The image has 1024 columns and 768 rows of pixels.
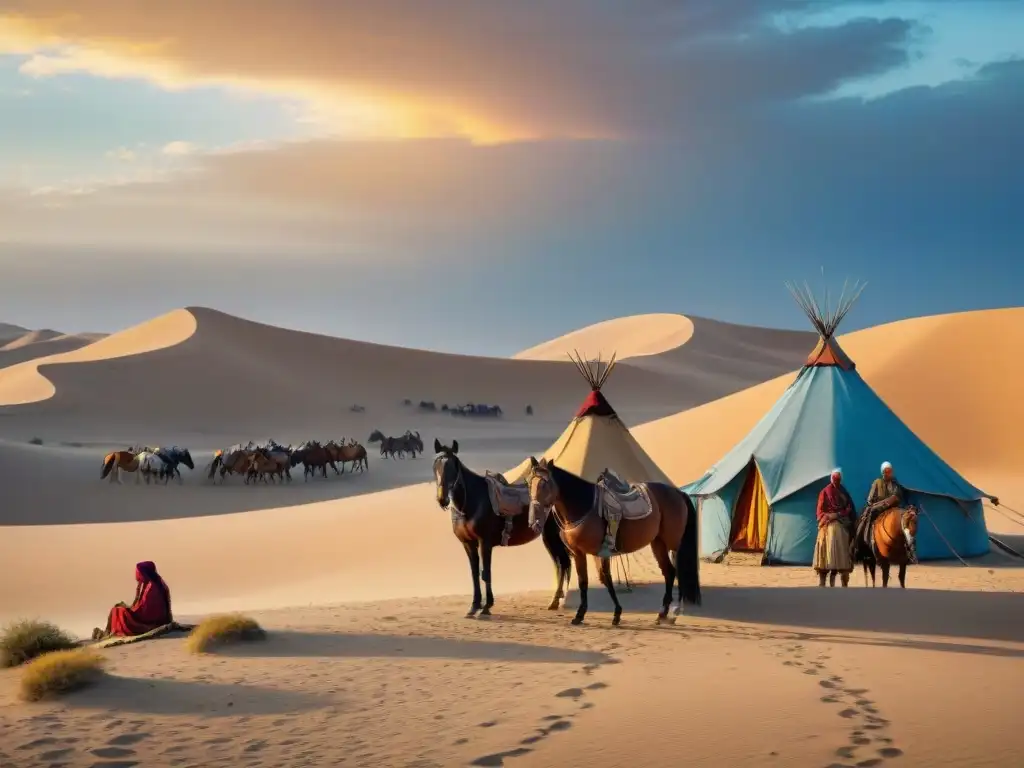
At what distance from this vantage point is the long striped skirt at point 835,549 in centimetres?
1407

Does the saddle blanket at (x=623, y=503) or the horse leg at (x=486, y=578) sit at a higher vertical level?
the saddle blanket at (x=623, y=503)

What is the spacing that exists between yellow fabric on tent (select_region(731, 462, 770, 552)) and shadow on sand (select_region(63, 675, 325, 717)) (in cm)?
1127

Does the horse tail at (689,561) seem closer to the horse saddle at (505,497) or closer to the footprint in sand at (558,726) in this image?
the horse saddle at (505,497)

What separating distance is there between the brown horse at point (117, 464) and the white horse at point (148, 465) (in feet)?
0.49

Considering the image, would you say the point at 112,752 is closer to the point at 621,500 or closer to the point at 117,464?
the point at 621,500

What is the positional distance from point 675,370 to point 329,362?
110 feet

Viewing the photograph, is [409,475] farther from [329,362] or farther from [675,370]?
[675,370]

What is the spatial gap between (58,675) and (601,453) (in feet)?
27.8

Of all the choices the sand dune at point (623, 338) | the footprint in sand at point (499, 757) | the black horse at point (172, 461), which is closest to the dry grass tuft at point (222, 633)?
the footprint in sand at point (499, 757)

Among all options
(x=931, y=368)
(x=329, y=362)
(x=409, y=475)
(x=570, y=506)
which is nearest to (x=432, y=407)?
(x=329, y=362)

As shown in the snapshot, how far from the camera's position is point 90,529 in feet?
Answer: 78.0

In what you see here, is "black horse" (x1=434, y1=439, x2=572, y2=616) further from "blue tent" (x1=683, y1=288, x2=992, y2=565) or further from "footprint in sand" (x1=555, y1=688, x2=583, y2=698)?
"blue tent" (x1=683, y1=288, x2=992, y2=565)

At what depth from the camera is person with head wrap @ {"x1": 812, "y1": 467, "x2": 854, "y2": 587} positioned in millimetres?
14094

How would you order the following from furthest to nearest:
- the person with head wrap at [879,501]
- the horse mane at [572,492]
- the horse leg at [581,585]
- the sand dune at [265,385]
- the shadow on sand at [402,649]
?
the sand dune at [265,385]
the person with head wrap at [879,501]
the horse leg at [581,585]
the horse mane at [572,492]
the shadow on sand at [402,649]
